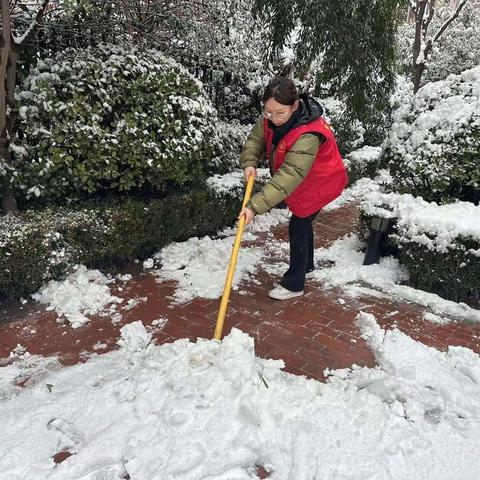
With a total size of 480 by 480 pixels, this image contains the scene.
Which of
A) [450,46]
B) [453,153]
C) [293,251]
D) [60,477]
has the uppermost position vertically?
[450,46]

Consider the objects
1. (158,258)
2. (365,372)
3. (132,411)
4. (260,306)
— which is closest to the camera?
(132,411)

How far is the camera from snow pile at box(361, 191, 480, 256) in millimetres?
3656

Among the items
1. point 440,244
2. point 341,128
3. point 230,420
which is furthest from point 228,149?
point 230,420

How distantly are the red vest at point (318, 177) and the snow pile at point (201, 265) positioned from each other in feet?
3.02

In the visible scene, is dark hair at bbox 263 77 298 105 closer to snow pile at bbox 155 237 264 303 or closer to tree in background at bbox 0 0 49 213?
snow pile at bbox 155 237 264 303

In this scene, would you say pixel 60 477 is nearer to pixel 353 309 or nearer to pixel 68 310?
pixel 68 310

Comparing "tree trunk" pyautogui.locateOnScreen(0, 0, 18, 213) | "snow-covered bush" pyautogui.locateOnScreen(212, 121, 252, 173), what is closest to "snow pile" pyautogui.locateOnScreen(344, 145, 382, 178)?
"snow-covered bush" pyautogui.locateOnScreen(212, 121, 252, 173)

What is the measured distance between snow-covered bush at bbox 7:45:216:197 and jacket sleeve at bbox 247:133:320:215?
1.34 metres

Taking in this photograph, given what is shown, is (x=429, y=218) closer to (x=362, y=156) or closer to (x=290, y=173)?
(x=290, y=173)

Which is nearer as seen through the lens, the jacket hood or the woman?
the woman

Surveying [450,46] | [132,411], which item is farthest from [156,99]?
[450,46]

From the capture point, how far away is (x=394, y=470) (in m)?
2.05

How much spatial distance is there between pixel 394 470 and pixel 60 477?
57.9 inches

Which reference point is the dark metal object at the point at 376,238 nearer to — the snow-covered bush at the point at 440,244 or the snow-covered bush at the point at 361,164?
the snow-covered bush at the point at 440,244
